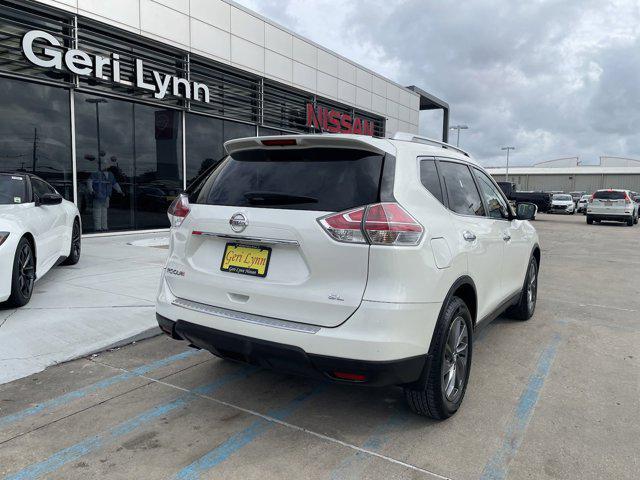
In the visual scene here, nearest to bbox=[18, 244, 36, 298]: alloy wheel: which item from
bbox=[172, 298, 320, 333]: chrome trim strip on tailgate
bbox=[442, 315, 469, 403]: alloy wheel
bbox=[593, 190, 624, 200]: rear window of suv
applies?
bbox=[172, 298, 320, 333]: chrome trim strip on tailgate

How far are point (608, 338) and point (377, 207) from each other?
12.5ft

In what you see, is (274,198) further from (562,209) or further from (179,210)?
(562,209)

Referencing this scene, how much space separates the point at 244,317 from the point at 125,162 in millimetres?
11056

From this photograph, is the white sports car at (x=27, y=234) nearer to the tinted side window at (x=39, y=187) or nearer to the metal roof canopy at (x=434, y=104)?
the tinted side window at (x=39, y=187)

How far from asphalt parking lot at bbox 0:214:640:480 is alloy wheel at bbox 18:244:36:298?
1.78 m

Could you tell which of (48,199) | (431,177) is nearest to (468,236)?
(431,177)

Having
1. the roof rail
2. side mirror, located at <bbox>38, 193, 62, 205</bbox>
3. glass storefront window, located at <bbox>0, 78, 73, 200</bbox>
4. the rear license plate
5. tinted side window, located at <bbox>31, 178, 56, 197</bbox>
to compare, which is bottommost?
the rear license plate

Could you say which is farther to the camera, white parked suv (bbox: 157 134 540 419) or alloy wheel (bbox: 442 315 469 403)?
alloy wheel (bbox: 442 315 469 403)

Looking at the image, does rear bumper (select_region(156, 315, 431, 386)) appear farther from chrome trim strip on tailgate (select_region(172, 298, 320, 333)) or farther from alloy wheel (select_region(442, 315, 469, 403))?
alloy wheel (select_region(442, 315, 469, 403))

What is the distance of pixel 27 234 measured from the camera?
5.51 m

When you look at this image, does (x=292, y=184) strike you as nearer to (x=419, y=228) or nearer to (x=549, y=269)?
(x=419, y=228)

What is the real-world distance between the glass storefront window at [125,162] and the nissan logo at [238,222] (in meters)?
10.1

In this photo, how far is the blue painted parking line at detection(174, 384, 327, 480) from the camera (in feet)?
8.55

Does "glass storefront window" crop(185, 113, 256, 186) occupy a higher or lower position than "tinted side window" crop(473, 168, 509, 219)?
higher
